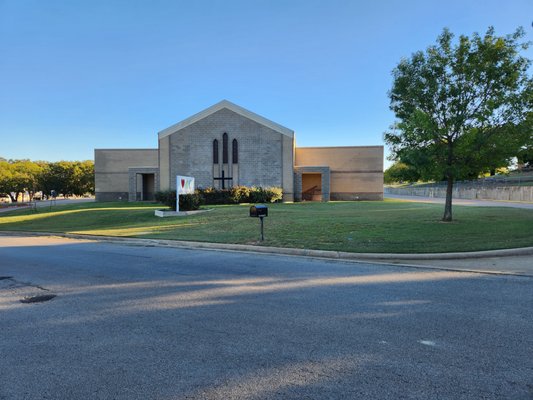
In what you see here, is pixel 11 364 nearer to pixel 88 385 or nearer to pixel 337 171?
pixel 88 385

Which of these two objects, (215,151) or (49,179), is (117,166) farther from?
(49,179)

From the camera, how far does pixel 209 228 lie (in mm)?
15969

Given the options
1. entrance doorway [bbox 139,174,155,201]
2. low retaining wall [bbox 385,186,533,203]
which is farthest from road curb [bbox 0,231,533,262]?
low retaining wall [bbox 385,186,533,203]

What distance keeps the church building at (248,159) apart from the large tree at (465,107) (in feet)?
72.4

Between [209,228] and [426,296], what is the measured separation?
11181mm

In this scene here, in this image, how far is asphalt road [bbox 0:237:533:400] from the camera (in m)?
3.28

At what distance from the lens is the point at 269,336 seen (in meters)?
4.34

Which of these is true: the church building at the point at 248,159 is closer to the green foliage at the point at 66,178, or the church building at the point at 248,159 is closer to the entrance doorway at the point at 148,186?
the entrance doorway at the point at 148,186

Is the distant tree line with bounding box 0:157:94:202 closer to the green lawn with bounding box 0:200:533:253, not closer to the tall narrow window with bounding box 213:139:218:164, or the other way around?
the tall narrow window with bounding box 213:139:218:164

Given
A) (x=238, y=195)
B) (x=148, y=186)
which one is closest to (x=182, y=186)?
(x=238, y=195)

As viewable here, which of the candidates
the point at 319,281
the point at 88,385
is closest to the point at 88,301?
the point at 88,385

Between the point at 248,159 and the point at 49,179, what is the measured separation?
173 ft

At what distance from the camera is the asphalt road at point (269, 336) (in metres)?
3.28

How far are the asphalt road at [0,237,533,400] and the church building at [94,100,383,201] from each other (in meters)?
29.0
